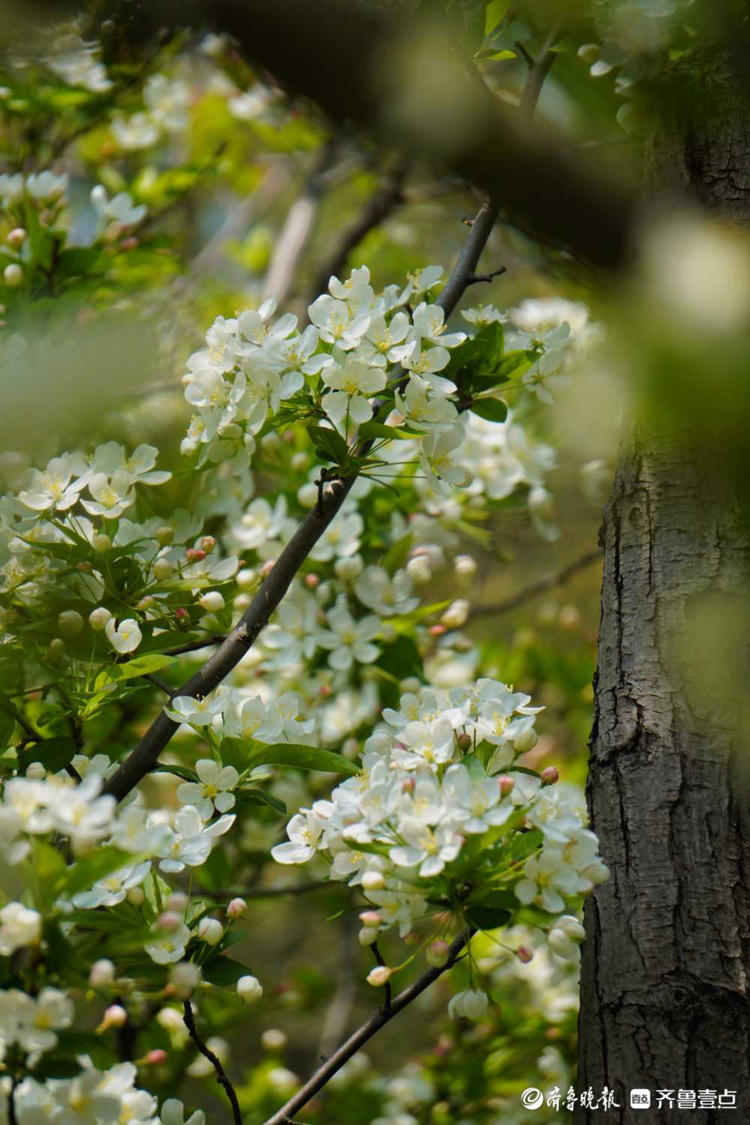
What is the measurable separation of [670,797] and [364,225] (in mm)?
2630

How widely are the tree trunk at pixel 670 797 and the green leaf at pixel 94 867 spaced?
0.64 m

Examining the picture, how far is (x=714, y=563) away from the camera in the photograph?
Result: 143 cm

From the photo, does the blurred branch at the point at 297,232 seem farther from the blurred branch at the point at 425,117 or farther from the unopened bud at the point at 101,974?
the blurred branch at the point at 425,117

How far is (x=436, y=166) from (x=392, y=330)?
3.44 feet

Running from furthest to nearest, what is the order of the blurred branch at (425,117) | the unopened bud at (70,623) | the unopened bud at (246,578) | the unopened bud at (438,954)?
the unopened bud at (246,578), the unopened bud at (70,623), the unopened bud at (438,954), the blurred branch at (425,117)

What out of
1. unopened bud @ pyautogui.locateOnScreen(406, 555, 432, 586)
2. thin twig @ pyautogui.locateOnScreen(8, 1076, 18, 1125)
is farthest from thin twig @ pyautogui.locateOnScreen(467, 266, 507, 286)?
thin twig @ pyautogui.locateOnScreen(8, 1076, 18, 1125)

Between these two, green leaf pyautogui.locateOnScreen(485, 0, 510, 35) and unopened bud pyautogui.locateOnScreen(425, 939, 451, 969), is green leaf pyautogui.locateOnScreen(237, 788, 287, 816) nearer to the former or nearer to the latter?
unopened bud pyautogui.locateOnScreen(425, 939, 451, 969)

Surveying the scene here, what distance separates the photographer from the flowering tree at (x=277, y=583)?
1.75 feet

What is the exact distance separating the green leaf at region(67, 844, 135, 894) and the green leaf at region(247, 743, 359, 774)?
0.40m

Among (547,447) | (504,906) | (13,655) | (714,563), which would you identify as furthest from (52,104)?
(504,906)

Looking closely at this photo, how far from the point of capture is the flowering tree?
1.75ft

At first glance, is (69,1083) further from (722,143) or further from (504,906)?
(722,143)

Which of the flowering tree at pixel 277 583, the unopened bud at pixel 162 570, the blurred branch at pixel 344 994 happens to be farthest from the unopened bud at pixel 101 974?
the blurred branch at pixel 344 994

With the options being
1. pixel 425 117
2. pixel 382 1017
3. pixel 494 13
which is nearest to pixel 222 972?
pixel 382 1017
